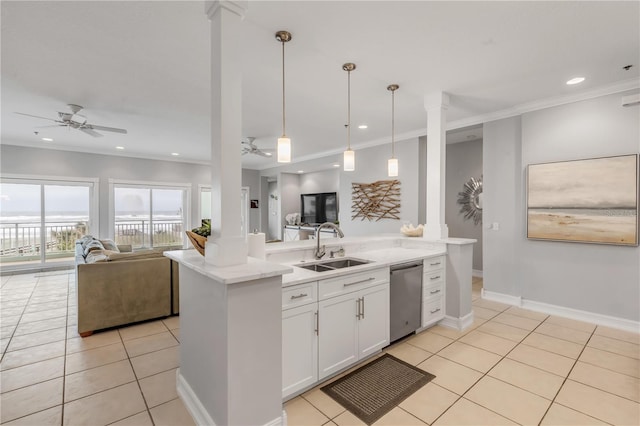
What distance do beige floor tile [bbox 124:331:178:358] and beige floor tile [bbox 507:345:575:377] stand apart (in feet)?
11.0

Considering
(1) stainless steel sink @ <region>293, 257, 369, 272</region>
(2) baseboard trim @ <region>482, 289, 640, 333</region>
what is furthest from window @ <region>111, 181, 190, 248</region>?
(2) baseboard trim @ <region>482, 289, 640, 333</region>

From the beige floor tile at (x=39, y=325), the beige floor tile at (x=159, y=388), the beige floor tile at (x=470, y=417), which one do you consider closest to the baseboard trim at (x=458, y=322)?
the beige floor tile at (x=470, y=417)

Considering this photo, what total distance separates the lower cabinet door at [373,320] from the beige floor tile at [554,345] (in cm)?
156

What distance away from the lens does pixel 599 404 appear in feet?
6.50

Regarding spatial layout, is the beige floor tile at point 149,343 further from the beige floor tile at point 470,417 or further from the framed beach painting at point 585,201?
the framed beach painting at point 585,201

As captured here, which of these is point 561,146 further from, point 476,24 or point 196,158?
point 196,158

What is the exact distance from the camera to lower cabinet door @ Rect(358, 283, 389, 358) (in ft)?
7.97

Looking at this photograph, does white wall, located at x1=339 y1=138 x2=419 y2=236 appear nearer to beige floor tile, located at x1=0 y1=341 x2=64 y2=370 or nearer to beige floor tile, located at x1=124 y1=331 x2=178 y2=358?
beige floor tile, located at x1=124 y1=331 x2=178 y2=358

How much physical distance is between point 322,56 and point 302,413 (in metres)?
→ 2.88

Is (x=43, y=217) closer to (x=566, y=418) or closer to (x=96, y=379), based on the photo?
(x=96, y=379)

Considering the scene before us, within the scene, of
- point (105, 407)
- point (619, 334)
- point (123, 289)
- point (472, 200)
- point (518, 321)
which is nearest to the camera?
point (105, 407)

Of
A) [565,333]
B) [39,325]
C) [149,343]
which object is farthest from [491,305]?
[39,325]

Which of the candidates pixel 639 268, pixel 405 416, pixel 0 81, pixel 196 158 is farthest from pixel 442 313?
pixel 196 158

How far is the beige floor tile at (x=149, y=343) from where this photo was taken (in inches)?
109
